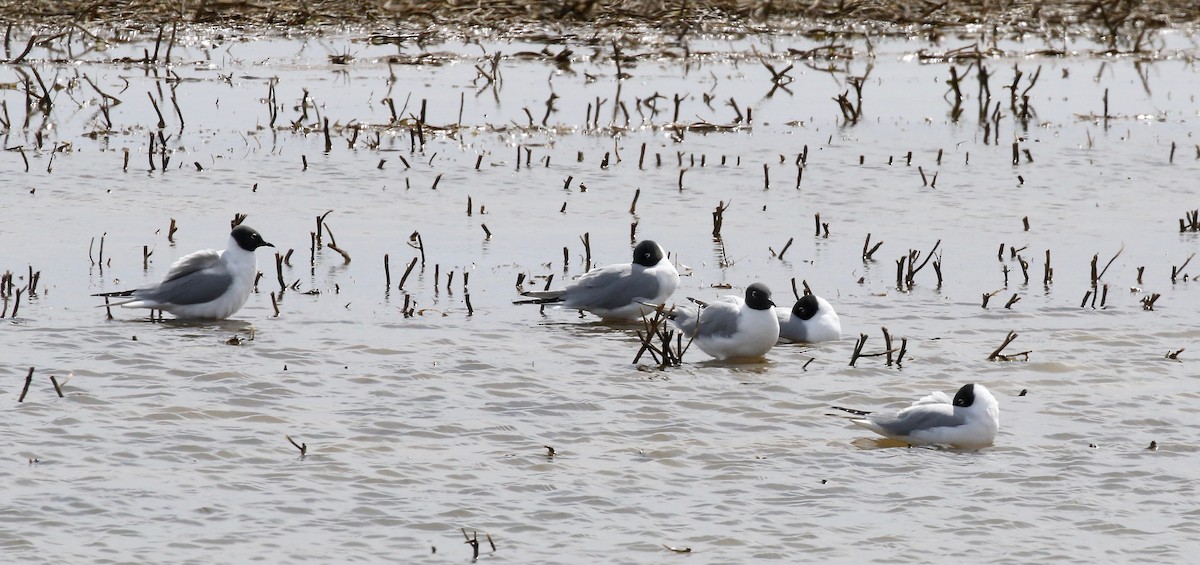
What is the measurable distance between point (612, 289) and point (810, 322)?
1497 millimetres

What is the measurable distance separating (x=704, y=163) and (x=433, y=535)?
9589 mm

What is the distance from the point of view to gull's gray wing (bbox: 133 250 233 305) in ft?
34.8

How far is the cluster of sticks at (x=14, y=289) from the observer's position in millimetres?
10008

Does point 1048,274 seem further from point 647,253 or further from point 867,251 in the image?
point 647,253

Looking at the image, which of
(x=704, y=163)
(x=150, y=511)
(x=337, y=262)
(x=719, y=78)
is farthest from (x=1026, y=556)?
(x=719, y=78)

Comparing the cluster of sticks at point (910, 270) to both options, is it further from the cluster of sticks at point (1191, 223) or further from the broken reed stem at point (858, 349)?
the cluster of sticks at point (1191, 223)

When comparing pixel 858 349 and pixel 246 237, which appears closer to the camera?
pixel 858 349

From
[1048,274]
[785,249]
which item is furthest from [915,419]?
[785,249]

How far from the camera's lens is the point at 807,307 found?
34.1 feet

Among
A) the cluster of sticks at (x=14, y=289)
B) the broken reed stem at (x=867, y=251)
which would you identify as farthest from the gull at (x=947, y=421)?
the cluster of sticks at (x=14, y=289)

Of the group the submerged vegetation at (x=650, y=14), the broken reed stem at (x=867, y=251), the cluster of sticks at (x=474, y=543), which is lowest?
the cluster of sticks at (x=474, y=543)

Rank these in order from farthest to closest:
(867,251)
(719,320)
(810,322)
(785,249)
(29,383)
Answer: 1. (867,251)
2. (785,249)
3. (810,322)
4. (719,320)
5. (29,383)

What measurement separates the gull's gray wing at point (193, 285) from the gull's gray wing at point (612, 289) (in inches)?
93.4

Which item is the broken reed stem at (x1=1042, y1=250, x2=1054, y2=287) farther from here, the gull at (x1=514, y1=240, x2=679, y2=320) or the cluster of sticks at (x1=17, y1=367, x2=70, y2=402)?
the cluster of sticks at (x1=17, y1=367, x2=70, y2=402)
